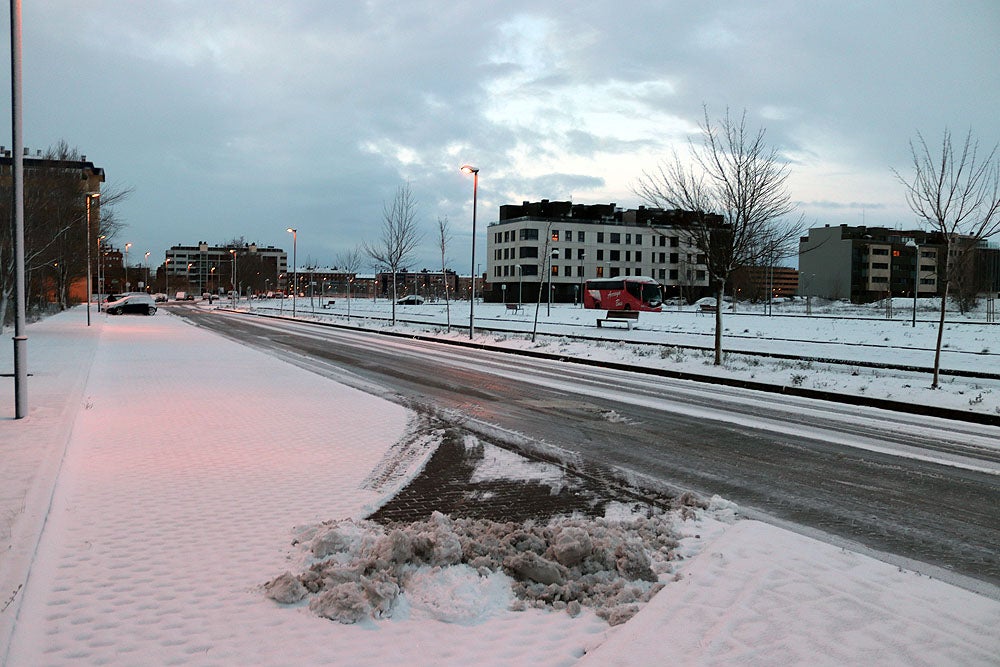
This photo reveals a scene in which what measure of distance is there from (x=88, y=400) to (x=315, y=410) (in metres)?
4.02

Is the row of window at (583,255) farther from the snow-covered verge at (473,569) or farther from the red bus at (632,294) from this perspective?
the snow-covered verge at (473,569)

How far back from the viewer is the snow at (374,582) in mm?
3904

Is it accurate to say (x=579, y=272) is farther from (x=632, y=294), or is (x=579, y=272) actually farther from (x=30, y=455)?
(x=30, y=455)

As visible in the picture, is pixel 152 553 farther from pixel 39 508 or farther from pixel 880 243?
pixel 880 243

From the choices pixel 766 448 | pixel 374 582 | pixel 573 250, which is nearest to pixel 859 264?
pixel 573 250

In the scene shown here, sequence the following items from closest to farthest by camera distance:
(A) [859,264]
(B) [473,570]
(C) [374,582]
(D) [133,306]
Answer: (C) [374,582] < (B) [473,570] < (D) [133,306] < (A) [859,264]

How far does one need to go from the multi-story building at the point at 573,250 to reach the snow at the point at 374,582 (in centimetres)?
10003

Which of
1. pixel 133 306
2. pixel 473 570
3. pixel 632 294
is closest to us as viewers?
pixel 473 570

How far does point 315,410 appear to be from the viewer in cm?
1163

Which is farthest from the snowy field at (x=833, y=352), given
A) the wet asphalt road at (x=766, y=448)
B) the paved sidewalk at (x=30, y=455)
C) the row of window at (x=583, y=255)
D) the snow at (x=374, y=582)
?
the row of window at (x=583, y=255)

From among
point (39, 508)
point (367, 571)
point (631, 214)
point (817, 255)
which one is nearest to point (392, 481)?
point (367, 571)

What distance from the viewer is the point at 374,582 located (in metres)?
4.57

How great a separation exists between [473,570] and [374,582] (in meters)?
0.72

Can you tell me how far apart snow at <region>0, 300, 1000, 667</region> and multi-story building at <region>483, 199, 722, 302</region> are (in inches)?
3938
